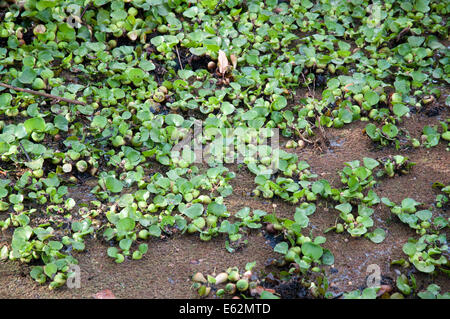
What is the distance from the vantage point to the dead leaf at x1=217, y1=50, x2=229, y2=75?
336 centimetres

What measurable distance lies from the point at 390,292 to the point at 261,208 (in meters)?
0.77

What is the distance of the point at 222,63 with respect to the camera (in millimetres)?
3369

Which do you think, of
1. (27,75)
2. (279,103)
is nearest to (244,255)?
(279,103)

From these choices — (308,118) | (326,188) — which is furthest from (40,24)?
(326,188)

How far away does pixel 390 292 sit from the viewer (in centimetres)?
230

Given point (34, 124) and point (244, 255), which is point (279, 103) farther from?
point (34, 124)

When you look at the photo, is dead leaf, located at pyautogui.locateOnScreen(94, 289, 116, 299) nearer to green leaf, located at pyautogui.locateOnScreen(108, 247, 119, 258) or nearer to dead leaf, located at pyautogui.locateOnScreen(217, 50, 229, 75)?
green leaf, located at pyautogui.locateOnScreen(108, 247, 119, 258)

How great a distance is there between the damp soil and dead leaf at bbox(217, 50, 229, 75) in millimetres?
785

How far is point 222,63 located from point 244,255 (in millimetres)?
1445

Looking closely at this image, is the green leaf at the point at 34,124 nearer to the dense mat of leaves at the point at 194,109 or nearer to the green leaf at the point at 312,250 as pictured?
the dense mat of leaves at the point at 194,109

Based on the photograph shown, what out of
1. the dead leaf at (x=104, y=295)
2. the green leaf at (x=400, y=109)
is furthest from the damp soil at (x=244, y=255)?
the green leaf at (x=400, y=109)

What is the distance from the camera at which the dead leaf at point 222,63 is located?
3.36 m

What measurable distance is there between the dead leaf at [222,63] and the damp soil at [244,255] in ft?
2.58
